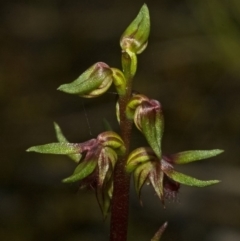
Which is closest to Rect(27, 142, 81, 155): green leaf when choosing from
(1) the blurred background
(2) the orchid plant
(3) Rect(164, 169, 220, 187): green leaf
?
(2) the orchid plant

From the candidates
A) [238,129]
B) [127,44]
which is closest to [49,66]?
[238,129]

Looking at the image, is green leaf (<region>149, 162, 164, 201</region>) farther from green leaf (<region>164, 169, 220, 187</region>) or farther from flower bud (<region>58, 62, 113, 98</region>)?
flower bud (<region>58, 62, 113, 98</region>)

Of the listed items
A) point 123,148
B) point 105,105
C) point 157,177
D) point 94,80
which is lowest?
point 105,105

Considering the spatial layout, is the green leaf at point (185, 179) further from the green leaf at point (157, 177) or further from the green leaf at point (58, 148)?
the green leaf at point (58, 148)

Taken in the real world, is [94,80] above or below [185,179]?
above

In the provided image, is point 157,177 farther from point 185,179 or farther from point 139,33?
point 139,33

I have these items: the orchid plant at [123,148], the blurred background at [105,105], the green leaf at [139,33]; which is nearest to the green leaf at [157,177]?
the orchid plant at [123,148]

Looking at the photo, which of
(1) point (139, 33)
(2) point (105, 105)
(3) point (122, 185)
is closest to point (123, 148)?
(3) point (122, 185)
